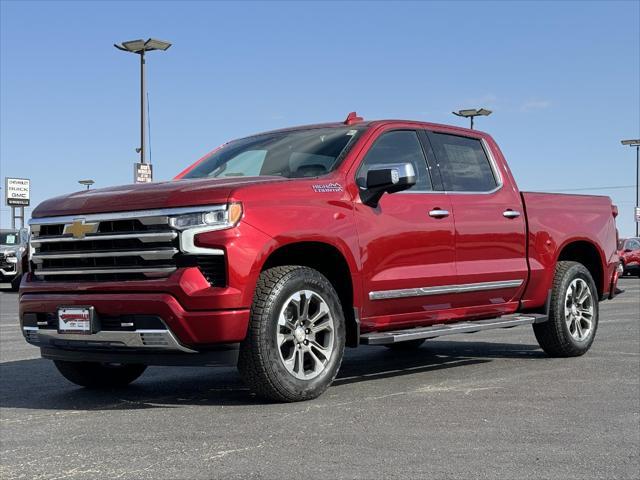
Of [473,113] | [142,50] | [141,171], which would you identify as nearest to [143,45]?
[142,50]

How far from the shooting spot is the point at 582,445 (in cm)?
455

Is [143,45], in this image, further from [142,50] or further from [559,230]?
[559,230]

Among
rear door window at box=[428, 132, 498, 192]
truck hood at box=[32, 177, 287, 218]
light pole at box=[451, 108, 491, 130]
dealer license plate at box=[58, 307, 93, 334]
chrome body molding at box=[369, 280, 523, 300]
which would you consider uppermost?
light pole at box=[451, 108, 491, 130]

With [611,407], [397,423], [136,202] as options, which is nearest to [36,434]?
[136,202]

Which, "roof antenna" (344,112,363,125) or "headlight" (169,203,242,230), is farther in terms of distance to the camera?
"roof antenna" (344,112,363,125)

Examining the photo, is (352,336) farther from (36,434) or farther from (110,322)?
(36,434)

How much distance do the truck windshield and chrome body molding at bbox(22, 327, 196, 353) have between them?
1.61 metres

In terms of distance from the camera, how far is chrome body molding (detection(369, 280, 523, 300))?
255 inches

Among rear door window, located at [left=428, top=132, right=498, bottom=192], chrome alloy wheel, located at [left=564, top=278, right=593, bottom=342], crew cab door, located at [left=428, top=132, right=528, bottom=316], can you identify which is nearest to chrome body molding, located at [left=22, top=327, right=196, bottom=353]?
crew cab door, located at [left=428, top=132, right=528, bottom=316]

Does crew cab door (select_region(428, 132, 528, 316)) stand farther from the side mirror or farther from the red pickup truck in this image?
the side mirror

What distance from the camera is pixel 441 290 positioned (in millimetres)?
6930

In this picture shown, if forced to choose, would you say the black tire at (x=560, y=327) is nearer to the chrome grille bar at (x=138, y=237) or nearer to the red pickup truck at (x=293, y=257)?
the red pickup truck at (x=293, y=257)

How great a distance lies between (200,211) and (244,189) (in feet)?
1.05

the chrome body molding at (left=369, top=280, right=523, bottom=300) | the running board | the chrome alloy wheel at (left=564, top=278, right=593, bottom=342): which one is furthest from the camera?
the chrome alloy wheel at (left=564, top=278, right=593, bottom=342)
